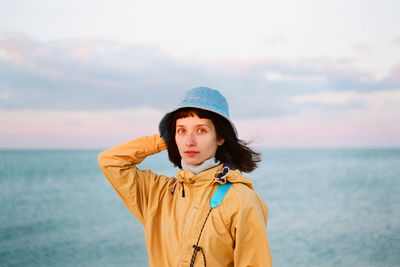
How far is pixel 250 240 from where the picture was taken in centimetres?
201

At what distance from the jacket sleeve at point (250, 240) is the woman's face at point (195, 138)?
0.44 metres

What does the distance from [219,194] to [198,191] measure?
0.14m

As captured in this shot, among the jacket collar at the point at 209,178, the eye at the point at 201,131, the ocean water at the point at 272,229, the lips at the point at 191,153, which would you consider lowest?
the ocean water at the point at 272,229

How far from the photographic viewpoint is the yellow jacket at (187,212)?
201 cm

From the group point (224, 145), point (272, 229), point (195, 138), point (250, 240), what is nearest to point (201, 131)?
point (195, 138)

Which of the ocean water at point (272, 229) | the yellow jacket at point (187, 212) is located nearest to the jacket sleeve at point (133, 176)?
the yellow jacket at point (187, 212)

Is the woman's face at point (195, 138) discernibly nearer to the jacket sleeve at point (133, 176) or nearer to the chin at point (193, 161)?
the chin at point (193, 161)

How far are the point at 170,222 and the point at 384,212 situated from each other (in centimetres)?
1230

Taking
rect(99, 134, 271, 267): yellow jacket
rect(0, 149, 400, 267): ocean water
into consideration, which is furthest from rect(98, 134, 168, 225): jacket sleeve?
rect(0, 149, 400, 267): ocean water

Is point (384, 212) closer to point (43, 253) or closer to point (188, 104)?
point (43, 253)

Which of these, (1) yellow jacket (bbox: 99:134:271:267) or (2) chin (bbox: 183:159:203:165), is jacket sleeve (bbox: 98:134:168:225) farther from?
(2) chin (bbox: 183:159:203:165)

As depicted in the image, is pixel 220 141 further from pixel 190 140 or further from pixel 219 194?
pixel 219 194

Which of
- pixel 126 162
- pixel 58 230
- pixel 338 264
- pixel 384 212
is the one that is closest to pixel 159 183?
pixel 126 162

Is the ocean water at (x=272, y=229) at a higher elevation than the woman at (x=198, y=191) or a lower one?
lower
